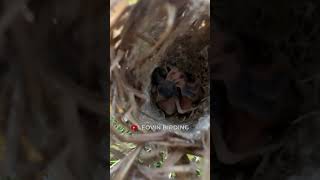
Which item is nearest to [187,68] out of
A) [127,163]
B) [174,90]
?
[174,90]

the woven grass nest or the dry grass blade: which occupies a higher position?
the woven grass nest

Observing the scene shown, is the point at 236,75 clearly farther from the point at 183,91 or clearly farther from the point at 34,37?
the point at 34,37

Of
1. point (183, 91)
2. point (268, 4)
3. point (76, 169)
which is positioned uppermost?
point (268, 4)

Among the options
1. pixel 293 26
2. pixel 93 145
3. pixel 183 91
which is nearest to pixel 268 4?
pixel 293 26

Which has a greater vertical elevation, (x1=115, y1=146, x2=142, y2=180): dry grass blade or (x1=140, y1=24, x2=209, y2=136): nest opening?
(x1=140, y1=24, x2=209, y2=136): nest opening

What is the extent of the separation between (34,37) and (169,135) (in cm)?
23

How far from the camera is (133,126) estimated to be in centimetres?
61

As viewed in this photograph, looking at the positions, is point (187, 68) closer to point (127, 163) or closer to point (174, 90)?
point (174, 90)

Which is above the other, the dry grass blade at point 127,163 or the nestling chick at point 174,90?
the nestling chick at point 174,90

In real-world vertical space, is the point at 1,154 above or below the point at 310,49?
below

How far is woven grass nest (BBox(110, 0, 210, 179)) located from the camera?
61 centimetres

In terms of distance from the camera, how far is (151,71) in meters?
0.61

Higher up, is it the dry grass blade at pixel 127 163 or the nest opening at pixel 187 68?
the nest opening at pixel 187 68

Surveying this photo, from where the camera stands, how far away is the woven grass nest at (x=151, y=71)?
23.9 inches
